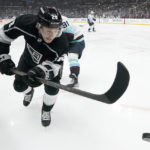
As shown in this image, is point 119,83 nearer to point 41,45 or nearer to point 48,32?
point 48,32

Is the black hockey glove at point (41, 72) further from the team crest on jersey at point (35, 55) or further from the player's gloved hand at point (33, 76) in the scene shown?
the team crest on jersey at point (35, 55)

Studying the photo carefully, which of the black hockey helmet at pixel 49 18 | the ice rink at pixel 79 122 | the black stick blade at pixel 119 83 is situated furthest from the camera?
the ice rink at pixel 79 122

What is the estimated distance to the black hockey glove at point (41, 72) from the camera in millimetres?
1336

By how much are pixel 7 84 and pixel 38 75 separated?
4.92ft

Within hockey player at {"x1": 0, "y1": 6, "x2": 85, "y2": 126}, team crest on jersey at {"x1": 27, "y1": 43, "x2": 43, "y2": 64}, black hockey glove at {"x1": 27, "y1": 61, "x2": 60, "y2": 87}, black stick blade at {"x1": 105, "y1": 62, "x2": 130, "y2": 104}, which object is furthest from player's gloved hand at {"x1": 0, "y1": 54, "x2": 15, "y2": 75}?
black stick blade at {"x1": 105, "y1": 62, "x2": 130, "y2": 104}

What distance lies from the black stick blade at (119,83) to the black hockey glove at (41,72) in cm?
48

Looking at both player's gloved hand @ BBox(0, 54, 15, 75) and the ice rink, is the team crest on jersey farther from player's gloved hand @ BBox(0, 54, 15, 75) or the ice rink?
the ice rink

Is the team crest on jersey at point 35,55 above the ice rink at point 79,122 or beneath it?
above

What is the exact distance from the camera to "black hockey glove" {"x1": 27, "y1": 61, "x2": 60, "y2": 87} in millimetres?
1336

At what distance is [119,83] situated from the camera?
1.03 metres

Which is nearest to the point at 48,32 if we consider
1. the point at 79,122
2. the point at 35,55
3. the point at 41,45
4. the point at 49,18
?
the point at 49,18

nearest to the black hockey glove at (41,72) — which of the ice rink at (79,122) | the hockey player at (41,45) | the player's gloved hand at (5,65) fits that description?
the hockey player at (41,45)

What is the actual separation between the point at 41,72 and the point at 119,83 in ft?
1.82

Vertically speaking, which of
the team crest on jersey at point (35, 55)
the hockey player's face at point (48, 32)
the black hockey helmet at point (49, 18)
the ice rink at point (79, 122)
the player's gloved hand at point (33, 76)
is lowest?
the ice rink at point (79, 122)
